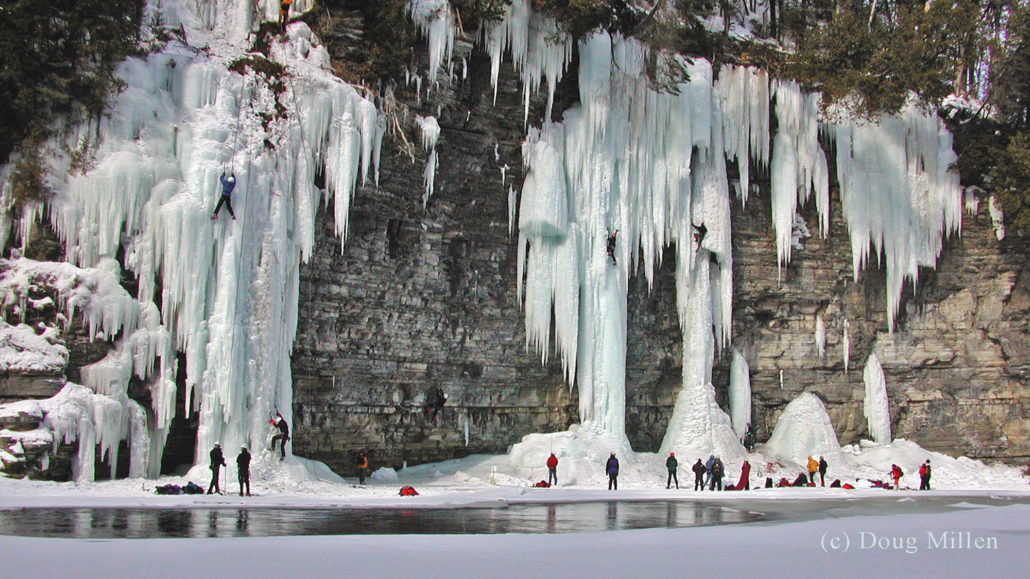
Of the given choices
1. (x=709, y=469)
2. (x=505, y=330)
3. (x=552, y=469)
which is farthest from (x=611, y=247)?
(x=552, y=469)

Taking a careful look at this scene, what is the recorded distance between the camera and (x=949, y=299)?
29.2 metres

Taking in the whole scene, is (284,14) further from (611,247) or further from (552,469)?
(552,469)

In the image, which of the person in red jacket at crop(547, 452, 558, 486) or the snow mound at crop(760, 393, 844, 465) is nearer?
the person in red jacket at crop(547, 452, 558, 486)

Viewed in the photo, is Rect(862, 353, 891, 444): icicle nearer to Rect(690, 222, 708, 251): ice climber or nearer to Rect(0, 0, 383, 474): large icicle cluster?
Rect(690, 222, 708, 251): ice climber

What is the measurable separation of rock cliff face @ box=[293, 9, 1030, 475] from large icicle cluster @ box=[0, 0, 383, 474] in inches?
56.6

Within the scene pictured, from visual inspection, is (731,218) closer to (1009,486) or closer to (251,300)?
(1009,486)

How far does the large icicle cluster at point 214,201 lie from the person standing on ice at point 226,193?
0.13 m

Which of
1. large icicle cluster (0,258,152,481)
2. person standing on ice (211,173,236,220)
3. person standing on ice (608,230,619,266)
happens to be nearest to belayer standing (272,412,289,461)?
large icicle cluster (0,258,152,481)

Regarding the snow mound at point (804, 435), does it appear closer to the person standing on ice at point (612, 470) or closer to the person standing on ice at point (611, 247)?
the person standing on ice at point (611, 247)

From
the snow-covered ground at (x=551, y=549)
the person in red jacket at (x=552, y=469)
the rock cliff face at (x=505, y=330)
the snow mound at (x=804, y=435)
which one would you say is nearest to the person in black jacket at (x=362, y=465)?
the rock cliff face at (x=505, y=330)

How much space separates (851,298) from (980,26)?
920 cm

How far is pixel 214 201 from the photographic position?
18094mm

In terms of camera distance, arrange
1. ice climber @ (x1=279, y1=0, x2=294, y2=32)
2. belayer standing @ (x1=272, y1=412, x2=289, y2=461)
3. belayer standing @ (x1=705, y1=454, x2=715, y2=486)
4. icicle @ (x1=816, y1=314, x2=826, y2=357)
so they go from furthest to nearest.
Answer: icicle @ (x1=816, y1=314, x2=826, y2=357) → belayer standing @ (x1=705, y1=454, x2=715, y2=486) → ice climber @ (x1=279, y1=0, x2=294, y2=32) → belayer standing @ (x1=272, y1=412, x2=289, y2=461)

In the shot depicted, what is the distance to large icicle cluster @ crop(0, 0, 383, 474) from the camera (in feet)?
55.9
